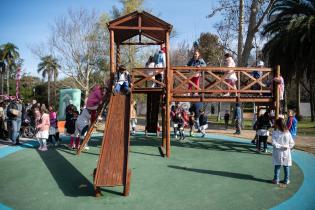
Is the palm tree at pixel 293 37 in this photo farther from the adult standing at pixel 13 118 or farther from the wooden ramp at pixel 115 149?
the adult standing at pixel 13 118

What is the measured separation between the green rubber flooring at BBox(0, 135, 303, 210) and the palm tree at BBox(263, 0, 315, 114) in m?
15.3

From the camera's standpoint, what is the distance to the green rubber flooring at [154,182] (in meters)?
6.22

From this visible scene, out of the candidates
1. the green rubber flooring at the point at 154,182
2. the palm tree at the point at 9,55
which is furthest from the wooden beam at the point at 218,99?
the palm tree at the point at 9,55

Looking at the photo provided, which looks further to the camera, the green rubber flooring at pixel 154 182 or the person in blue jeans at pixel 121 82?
the person in blue jeans at pixel 121 82

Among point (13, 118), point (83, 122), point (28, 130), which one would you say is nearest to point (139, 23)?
point (83, 122)

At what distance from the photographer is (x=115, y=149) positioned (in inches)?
296

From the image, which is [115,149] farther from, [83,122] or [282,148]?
[83,122]

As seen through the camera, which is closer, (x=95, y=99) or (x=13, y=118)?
(x=95, y=99)

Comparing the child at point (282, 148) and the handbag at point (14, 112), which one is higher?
the handbag at point (14, 112)

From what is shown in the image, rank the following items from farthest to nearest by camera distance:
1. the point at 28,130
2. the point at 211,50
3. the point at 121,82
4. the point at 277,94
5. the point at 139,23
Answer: the point at 211,50 → the point at 28,130 → the point at 277,94 → the point at 139,23 → the point at 121,82

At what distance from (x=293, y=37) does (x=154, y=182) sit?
20.7m

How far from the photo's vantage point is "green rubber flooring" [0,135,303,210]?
20.4 ft

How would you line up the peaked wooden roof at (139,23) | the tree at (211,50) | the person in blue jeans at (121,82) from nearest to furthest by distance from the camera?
the person in blue jeans at (121,82) → the peaked wooden roof at (139,23) → the tree at (211,50)

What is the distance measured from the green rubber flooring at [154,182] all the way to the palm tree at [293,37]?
15.3m
